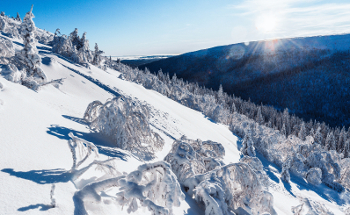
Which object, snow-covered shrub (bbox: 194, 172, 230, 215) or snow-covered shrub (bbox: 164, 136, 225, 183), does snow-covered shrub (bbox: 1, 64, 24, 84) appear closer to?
snow-covered shrub (bbox: 164, 136, 225, 183)

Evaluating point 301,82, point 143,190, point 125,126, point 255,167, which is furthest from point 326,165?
point 301,82

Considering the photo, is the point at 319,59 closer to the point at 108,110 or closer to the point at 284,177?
the point at 284,177

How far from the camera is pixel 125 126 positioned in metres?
7.66

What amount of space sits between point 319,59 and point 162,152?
233628mm

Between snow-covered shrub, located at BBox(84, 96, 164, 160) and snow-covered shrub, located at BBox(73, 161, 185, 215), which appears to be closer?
snow-covered shrub, located at BBox(73, 161, 185, 215)

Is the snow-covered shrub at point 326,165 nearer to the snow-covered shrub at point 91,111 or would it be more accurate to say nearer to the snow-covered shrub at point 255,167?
the snow-covered shrub at point 255,167

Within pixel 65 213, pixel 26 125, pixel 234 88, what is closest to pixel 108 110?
pixel 26 125

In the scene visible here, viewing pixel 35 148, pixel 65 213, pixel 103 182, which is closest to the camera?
pixel 65 213

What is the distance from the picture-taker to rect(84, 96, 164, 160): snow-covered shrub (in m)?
7.59

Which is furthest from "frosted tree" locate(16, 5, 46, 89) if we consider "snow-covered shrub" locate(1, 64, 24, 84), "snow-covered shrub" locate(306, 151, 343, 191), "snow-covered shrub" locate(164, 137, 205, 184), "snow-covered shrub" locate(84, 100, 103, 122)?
"snow-covered shrub" locate(306, 151, 343, 191)

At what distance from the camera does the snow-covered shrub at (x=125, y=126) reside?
7.59 metres

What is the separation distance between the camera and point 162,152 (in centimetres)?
923

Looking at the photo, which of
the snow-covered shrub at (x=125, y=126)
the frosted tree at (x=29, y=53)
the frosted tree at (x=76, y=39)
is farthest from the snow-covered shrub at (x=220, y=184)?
the frosted tree at (x=76, y=39)

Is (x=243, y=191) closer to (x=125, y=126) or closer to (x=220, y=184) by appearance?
(x=220, y=184)
